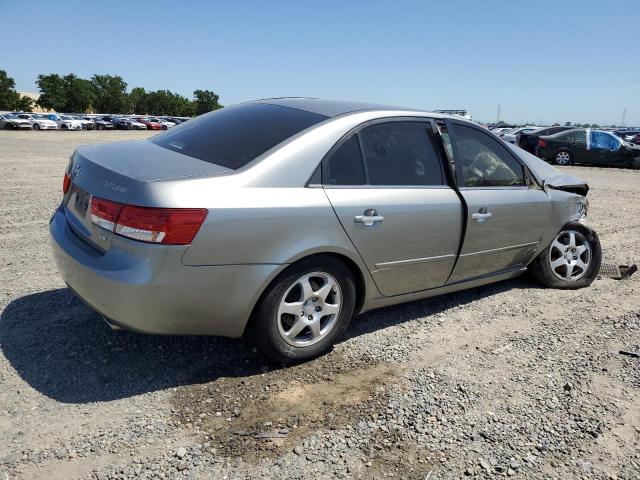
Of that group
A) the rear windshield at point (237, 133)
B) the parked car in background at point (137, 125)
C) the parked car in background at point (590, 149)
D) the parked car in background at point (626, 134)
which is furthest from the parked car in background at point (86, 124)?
the rear windshield at point (237, 133)

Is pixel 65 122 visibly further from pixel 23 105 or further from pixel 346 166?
pixel 346 166

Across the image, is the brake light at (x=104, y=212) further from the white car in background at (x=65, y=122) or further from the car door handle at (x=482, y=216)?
the white car in background at (x=65, y=122)

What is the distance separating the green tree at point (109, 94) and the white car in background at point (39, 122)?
46.0m

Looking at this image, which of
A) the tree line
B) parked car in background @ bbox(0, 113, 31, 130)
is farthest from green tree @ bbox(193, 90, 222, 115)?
parked car in background @ bbox(0, 113, 31, 130)

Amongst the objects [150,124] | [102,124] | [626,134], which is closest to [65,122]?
[102,124]

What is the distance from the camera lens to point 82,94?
269ft

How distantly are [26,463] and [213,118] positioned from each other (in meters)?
2.52

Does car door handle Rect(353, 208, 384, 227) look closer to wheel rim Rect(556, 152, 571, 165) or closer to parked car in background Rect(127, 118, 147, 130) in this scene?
wheel rim Rect(556, 152, 571, 165)

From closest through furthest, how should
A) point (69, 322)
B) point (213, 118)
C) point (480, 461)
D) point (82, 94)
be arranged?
point (480, 461) → point (69, 322) → point (213, 118) → point (82, 94)

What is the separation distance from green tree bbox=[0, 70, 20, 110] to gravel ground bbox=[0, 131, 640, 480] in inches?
3283

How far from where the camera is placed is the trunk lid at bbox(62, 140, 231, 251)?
106 inches

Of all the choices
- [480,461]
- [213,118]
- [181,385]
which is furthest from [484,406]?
[213,118]

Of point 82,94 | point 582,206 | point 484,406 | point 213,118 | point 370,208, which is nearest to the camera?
point 484,406

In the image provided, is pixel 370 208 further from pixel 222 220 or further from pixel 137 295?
pixel 137 295
